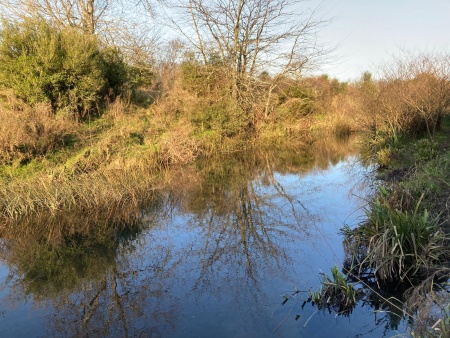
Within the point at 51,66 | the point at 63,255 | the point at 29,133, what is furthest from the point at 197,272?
the point at 51,66

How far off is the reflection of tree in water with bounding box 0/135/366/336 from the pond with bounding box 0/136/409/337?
0.06 ft

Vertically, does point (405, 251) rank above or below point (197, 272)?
above

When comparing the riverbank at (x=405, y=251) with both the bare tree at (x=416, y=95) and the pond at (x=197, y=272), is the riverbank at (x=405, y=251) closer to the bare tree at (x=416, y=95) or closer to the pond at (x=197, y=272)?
the pond at (x=197, y=272)

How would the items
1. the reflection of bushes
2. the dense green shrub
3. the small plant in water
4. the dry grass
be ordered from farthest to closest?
the dense green shrub → the dry grass → the reflection of bushes → the small plant in water

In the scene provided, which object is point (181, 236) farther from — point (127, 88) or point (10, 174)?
point (127, 88)

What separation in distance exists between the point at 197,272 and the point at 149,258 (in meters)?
0.96

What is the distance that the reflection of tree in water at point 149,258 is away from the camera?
4.69m

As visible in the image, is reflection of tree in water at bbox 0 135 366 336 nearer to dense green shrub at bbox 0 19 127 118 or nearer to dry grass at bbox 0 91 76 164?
dry grass at bbox 0 91 76 164

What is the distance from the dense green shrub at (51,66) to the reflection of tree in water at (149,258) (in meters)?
5.80

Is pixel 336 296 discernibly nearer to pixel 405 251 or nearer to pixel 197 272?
pixel 405 251

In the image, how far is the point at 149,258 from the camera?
20.1 feet

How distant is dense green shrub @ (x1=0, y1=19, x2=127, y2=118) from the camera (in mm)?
11914

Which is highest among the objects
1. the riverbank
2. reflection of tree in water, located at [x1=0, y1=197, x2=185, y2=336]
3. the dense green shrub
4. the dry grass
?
the dense green shrub

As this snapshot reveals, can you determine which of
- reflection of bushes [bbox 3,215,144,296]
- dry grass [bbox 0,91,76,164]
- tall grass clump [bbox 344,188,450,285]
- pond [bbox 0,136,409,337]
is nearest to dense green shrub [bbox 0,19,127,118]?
dry grass [bbox 0,91,76,164]
